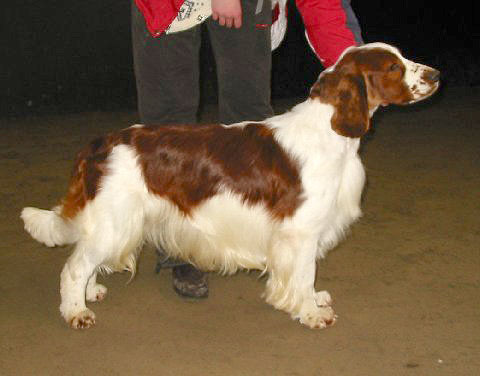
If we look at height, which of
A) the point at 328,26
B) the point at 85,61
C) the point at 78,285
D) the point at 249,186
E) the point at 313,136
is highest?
the point at 328,26

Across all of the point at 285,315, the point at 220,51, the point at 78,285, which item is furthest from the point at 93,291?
the point at 220,51

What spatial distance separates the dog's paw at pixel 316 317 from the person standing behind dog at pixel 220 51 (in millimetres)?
873

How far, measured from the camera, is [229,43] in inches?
111

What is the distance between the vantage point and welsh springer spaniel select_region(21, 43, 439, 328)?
8.43ft

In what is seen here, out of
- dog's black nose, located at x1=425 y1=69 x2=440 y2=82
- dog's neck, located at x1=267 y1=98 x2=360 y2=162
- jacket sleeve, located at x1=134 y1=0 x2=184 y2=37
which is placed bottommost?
dog's neck, located at x1=267 y1=98 x2=360 y2=162

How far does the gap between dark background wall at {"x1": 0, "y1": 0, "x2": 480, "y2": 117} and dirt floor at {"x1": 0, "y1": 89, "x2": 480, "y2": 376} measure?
3.78m

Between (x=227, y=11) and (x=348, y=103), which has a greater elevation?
(x=227, y=11)

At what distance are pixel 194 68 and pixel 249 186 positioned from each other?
A: 0.58m

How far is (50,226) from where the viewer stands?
2.77 meters

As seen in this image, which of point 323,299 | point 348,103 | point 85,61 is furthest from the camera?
point 85,61

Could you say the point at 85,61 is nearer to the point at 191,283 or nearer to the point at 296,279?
the point at 191,283

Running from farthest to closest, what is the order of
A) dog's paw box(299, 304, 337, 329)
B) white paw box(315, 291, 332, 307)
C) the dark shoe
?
1. the dark shoe
2. white paw box(315, 291, 332, 307)
3. dog's paw box(299, 304, 337, 329)

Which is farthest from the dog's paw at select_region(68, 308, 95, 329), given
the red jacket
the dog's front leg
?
the red jacket

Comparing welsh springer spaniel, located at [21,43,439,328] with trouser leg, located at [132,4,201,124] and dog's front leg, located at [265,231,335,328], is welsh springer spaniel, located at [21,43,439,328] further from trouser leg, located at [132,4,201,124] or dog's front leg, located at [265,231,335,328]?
trouser leg, located at [132,4,201,124]
